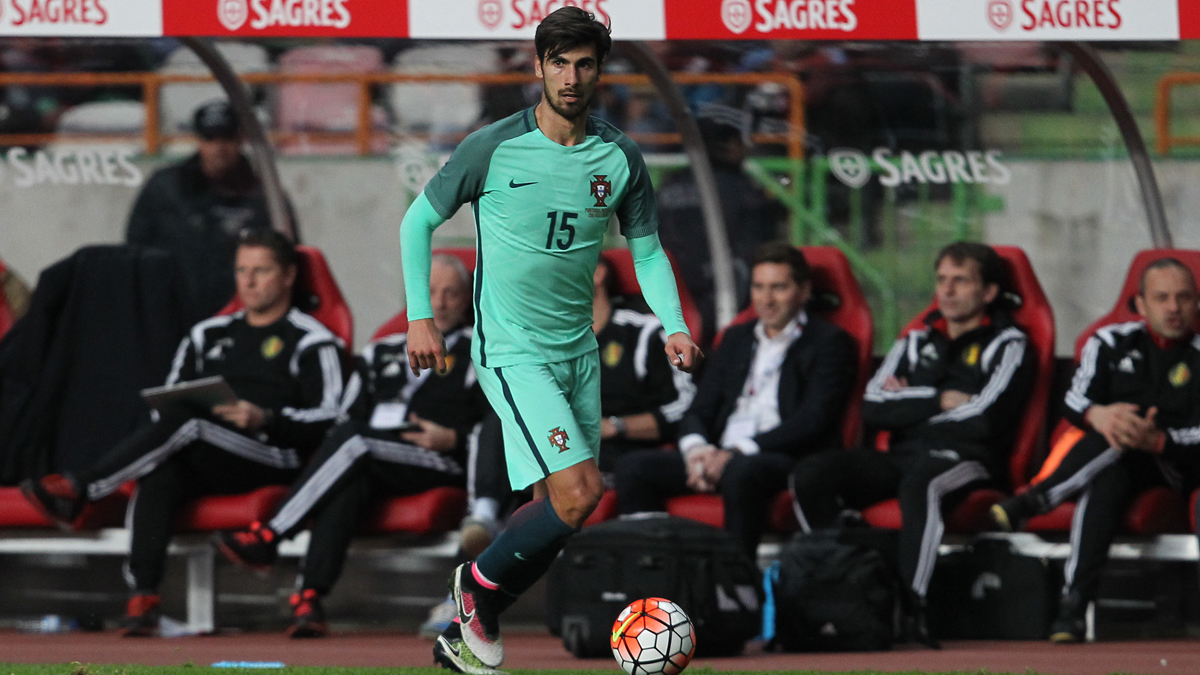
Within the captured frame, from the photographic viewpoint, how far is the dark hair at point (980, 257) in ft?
21.7

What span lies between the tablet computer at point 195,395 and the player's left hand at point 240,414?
0.07 feet

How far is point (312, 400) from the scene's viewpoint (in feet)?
22.7

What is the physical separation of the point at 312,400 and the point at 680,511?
1.55 m

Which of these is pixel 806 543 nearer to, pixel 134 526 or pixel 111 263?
pixel 134 526

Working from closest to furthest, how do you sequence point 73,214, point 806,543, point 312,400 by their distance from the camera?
point 806,543 → point 312,400 → point 73,214

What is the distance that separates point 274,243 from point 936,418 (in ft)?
8.84

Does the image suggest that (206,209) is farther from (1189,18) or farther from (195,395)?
(1189,18)

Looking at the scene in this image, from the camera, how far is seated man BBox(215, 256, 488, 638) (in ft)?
20.9

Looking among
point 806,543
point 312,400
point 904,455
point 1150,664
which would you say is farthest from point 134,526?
point 1150,664

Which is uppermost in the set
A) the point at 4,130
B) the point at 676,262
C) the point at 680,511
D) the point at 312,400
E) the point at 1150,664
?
the point at 4,130

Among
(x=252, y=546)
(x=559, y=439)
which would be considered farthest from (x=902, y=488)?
(x=252, y=546)

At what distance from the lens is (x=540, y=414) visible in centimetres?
448

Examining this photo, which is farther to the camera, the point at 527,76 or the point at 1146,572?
the point at 527,76

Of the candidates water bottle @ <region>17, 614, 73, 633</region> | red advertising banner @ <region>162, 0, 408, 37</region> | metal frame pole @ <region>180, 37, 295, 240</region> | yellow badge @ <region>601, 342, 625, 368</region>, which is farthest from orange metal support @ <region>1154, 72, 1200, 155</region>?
water bottle @ <region>17, 614, 73, 633</region>
